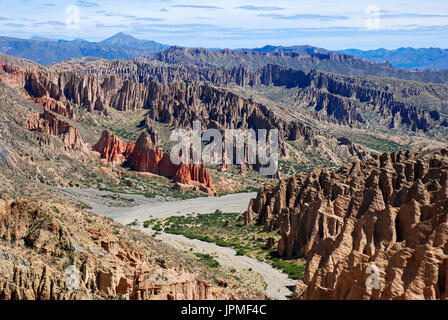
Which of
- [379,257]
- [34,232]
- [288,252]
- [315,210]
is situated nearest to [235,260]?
[288,252]

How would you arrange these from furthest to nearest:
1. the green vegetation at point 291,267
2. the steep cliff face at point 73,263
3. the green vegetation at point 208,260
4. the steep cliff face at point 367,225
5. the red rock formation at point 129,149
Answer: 1. the red rock formation at point 129,149
2. the green vegetation at point 208,260
3. the green vegetation at point 291,267
4. the steep cliff face at point 367,225
5. the steep cliff face at point 73,263

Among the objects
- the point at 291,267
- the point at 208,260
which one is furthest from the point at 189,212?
the point at 291,267

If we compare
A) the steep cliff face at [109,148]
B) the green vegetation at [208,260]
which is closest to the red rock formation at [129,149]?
the steep cliff face at [109,148]

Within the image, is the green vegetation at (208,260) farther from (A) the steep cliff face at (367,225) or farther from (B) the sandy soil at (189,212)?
(A) the steep cliff face at (367,225)

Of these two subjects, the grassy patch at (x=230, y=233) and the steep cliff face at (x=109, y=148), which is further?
the steep cliff face at (x=109, y=148)

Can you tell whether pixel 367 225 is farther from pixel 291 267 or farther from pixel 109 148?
pixel 109 148
